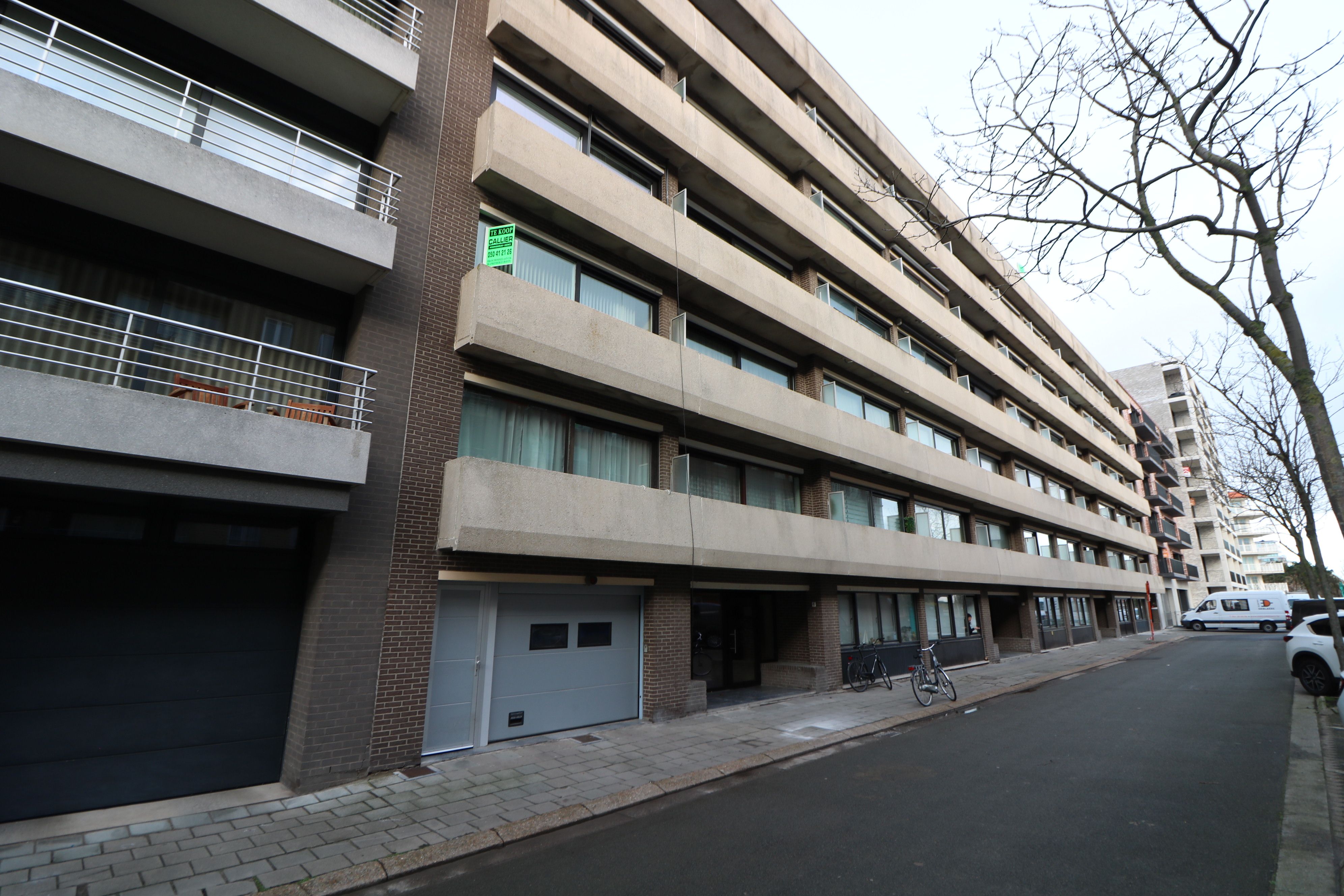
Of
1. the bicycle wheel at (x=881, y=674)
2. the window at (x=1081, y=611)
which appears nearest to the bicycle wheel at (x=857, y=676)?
the bicycle wheel at (x=881, y=674)

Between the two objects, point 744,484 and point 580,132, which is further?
point 744,484

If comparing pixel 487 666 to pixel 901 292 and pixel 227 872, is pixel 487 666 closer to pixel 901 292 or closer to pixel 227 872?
pixel 227 872

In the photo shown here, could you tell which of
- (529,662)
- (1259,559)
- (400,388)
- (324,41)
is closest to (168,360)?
(400,388)

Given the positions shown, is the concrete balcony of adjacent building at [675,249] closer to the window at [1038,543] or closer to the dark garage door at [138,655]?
the dark garage door at [138,655]

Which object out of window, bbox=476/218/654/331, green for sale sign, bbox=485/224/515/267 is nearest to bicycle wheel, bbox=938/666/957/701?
window, bbox=476/218/654/331

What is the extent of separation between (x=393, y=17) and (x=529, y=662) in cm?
1114

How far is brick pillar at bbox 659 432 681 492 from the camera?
12.2 meters

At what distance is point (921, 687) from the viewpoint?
1321 centimetres

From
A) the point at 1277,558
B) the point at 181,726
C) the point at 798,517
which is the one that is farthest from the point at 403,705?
the point at 1277,558

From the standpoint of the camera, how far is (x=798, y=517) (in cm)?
1430

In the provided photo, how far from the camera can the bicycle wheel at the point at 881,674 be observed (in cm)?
1569

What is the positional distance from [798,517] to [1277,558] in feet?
447

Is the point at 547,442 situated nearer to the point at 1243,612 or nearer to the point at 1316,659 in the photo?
the point at 1316,659

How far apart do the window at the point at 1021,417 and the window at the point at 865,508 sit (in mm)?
10618
